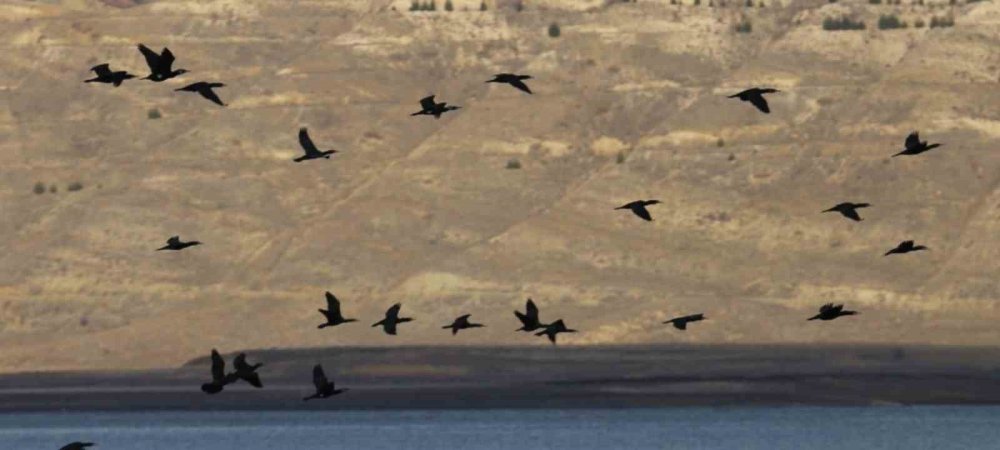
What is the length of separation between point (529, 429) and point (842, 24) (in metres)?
64.2

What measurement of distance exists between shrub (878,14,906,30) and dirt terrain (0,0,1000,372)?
0.71 m

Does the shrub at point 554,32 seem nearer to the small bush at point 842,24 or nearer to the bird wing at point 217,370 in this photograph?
the small bush at point 842,24

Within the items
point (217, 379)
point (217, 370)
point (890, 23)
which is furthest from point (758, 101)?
point (890, 23)

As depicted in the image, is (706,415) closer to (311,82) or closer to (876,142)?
(876,142)

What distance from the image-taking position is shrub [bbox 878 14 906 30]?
141m

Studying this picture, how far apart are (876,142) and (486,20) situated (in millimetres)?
29235

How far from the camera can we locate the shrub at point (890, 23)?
5555 inches

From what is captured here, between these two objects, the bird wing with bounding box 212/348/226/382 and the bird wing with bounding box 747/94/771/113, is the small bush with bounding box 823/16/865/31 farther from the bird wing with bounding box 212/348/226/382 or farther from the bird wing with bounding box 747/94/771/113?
the bird wing with bounding box 212/348/226/382

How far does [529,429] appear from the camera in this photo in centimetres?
8219

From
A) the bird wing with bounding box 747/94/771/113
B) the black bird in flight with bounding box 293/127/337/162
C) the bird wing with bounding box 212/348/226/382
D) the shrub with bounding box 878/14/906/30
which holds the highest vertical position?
the shrub with bounding box 878/14/906/30

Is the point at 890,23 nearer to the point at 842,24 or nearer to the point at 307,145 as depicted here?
the point at 842,24

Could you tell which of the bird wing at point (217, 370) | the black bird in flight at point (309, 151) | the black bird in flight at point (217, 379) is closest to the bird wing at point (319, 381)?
the black bird in flight at point (217, 379)

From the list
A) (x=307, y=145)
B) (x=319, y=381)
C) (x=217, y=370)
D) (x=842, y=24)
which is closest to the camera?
(x=217, y=370)

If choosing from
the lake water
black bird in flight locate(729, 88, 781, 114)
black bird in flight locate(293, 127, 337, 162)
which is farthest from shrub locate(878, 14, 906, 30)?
black bird in flight locate(293, 127, 337, 162)
